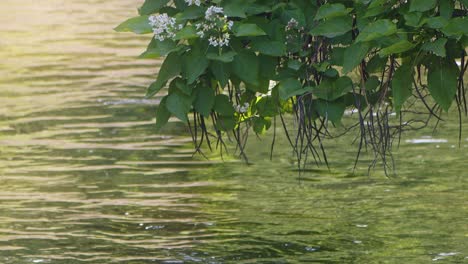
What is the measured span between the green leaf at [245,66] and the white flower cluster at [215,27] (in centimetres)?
13

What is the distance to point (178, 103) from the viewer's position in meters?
6.21

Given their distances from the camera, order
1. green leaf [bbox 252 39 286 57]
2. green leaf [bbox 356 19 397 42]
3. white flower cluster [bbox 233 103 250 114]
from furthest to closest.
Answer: white flower cluster [bbox 233 103 250 114] → green leaf [bbox 252 39 286 57] → green leaf [bbox 356 19 397 42]

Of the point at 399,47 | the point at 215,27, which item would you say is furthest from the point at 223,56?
the point at 399,47

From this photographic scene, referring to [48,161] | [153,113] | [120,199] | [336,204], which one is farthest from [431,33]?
[153,113]

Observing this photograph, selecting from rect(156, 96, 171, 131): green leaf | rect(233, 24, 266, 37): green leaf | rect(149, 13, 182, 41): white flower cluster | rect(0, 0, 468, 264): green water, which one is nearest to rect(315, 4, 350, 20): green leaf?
rect(233, 24, 266, 37): green leaf

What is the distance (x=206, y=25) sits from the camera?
5906 millimetres

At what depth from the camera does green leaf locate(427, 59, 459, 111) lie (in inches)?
235

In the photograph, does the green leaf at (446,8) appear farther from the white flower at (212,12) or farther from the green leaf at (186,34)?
the green leaf at (186,34)

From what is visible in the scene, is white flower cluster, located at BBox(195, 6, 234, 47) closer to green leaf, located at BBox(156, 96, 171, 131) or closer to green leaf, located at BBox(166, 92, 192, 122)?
green leaf, located at BBox(166, 92, 192, 122)

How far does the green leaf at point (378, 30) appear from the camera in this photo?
18.3 ft

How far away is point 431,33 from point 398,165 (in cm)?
708

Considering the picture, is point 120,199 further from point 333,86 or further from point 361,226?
point 333,86

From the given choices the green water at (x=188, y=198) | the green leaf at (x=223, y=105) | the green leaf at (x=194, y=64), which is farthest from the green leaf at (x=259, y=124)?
the green water at (x=188, y=198)

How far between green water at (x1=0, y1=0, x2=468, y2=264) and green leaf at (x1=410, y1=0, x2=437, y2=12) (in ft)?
11.2
